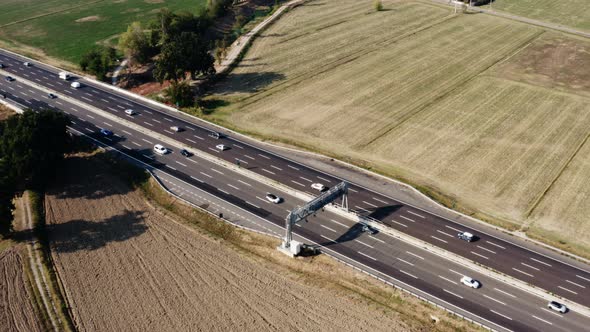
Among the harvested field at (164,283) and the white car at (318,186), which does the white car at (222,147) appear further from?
the white car at (318,186)

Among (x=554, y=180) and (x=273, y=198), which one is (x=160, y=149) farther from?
(x=554, y=180)

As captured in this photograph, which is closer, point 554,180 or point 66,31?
point 554,180

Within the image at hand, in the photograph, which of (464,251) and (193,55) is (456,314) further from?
(193,55)

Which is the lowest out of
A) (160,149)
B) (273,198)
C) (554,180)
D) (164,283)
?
(164,283)

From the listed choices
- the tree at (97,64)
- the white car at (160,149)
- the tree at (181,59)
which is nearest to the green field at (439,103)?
the tree at (181,59)

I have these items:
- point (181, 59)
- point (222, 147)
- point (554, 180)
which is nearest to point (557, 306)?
point (554, 180)

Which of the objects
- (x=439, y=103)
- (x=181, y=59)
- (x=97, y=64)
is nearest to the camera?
(x=439, y=103)

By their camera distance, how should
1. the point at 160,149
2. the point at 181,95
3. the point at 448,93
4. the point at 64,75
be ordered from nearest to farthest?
the point at 160,149 → the point at 181,95 → the point at 448,93 → the point at 64,75

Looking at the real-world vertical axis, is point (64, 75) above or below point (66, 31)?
below
